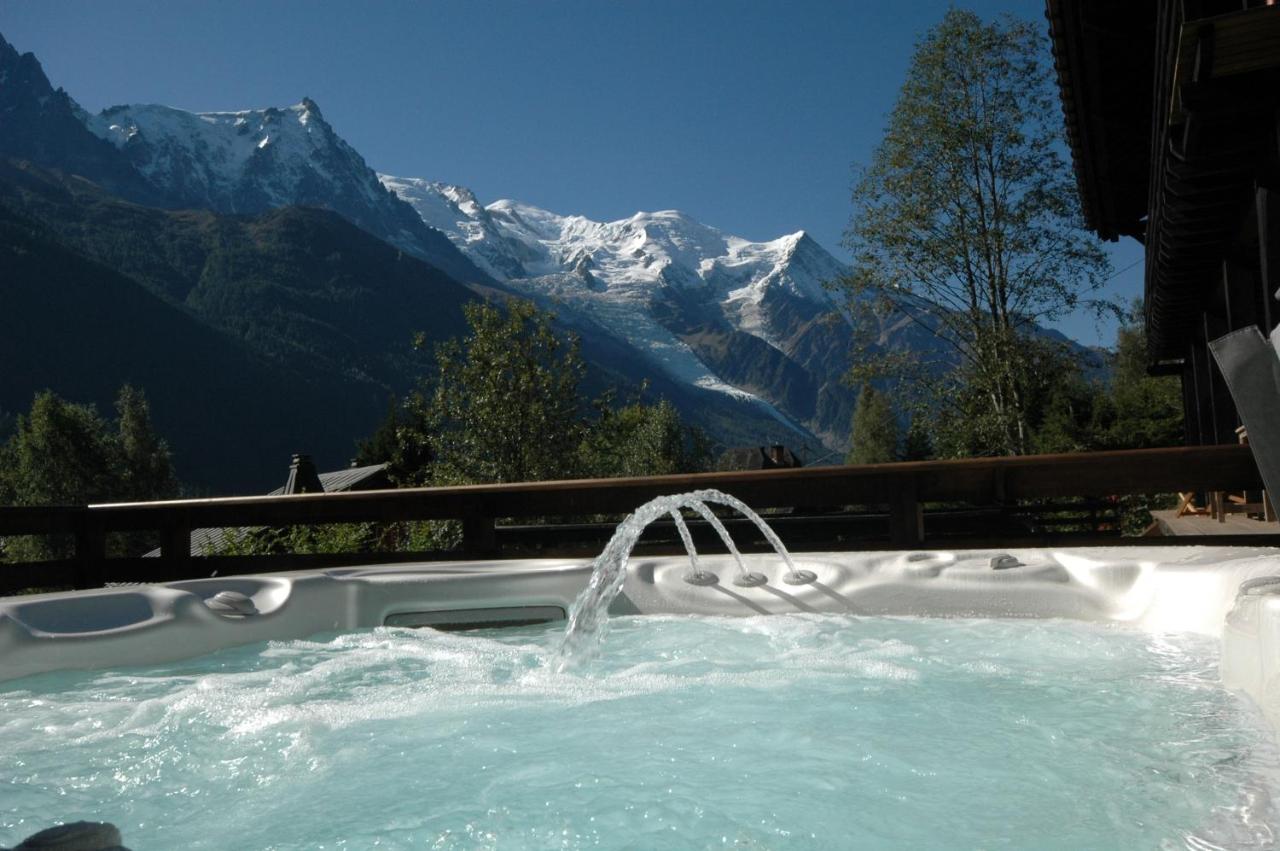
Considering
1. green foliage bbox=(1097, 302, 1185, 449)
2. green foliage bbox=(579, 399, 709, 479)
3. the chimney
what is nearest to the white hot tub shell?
the chimney

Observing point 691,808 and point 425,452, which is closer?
point 691,808

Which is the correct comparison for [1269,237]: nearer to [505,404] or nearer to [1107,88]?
[1107,88]

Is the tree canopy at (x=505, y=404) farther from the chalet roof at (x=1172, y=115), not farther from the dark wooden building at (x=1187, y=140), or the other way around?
the chalet roof at (x=1172, y=115)

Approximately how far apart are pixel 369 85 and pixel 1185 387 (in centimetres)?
4476

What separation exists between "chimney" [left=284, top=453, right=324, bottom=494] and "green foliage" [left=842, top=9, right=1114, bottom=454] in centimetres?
700

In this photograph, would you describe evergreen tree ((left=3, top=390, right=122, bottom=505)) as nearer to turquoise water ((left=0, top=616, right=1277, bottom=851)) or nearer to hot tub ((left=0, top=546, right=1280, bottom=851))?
hot tub ((left=0, top=546, right=1280, bottom=851))

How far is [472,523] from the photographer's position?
351 cm

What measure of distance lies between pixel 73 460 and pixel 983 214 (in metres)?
35.7

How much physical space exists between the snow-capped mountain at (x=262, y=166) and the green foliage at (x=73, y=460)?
116 meters

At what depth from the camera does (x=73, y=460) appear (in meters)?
36.8

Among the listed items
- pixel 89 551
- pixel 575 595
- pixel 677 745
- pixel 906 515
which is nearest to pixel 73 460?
pixel 89 551

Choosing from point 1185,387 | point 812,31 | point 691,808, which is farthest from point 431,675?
point 812,31

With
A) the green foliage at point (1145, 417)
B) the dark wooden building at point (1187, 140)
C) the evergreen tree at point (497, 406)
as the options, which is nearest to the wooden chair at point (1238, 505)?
the dark wooden building at point (1187, 140)

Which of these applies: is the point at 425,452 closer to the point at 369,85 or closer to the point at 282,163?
the point at 369,85
